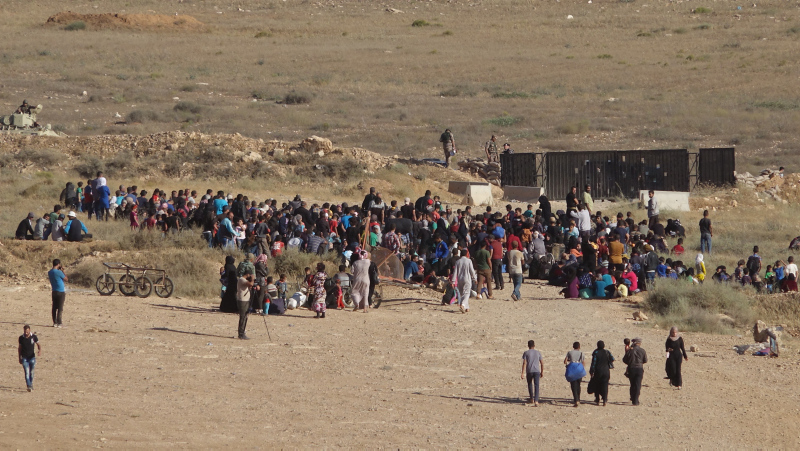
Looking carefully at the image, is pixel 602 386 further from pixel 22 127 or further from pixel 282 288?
pixel 22 127

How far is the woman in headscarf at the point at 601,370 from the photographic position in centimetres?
1252

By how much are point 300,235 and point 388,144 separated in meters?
21.0

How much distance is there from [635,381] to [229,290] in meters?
7.02

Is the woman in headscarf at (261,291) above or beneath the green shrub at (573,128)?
beneath

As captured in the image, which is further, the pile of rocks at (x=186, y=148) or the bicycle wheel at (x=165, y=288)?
the pile of rocks at (x=186, y=148)

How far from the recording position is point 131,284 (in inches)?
742

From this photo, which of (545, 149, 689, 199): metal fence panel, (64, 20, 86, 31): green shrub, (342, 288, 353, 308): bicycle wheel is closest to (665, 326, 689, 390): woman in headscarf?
(342, 288, 353, 308): bicycle wheel

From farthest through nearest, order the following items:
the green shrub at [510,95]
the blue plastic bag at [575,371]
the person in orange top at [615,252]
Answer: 1. the green shrub at [510,95]
2. the person in orange top at [615,252]
3. the blue plastic bag at [575,371]

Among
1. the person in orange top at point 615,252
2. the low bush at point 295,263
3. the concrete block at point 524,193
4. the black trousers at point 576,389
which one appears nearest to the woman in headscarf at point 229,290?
the low bush at point 295,263

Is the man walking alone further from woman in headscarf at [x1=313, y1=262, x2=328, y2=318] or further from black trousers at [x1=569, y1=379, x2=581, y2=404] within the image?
black trousers at [x1=569, y1=379, x2=581, y2=404]

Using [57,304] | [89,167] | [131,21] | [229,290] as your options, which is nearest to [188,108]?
[89,167]

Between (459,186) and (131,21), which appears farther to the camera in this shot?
(131,21)

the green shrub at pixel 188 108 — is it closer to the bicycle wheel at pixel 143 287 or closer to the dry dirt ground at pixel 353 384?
the dry dirt ground at pixel 353 384

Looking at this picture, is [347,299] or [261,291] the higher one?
[261,291]
